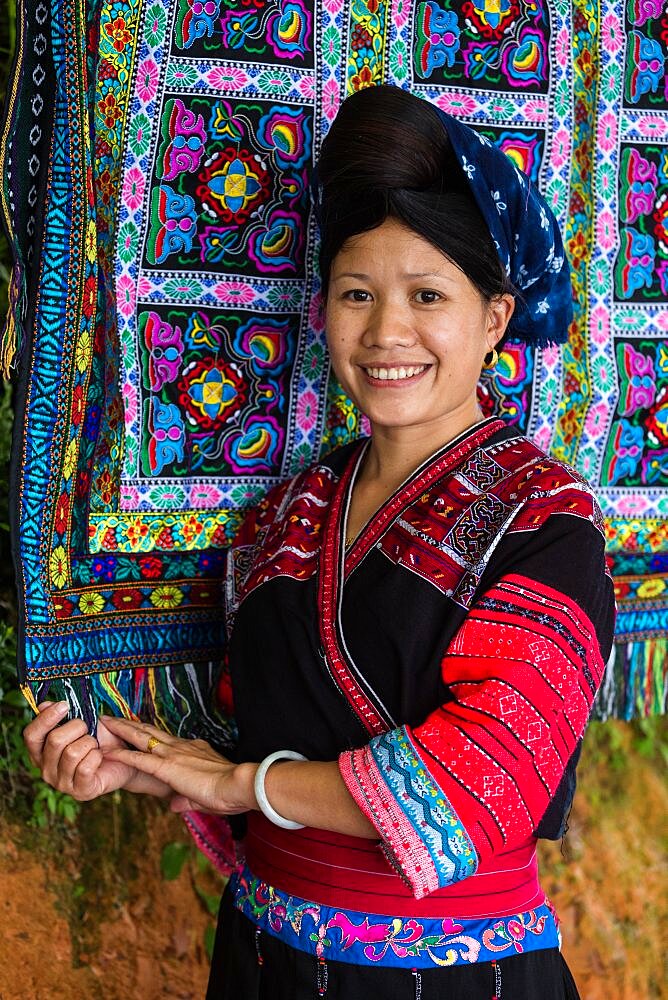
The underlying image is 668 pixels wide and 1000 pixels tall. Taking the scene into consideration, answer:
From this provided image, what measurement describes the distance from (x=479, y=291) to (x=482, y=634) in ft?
1.57

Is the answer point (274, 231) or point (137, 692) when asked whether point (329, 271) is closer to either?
point (274, 231)

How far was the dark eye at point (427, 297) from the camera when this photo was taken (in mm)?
1422

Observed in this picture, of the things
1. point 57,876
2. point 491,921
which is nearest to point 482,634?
point 491,921

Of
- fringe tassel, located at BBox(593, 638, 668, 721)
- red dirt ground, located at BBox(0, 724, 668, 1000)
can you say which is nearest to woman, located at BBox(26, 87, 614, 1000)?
fringe tassel, located at BBox(593, 638, 668, 721)

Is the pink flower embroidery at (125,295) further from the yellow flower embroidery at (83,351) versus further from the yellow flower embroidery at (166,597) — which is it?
the yellow flower embroidery at (166,597)

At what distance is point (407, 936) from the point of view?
4.46 ft

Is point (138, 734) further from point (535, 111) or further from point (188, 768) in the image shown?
point (535, 111)

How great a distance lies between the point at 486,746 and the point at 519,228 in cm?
68

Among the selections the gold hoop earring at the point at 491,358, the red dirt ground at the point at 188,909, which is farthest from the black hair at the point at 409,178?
the red dirt ground at the point at 188,909

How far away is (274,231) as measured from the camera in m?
1.73

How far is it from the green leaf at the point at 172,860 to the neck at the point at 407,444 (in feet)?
3.81

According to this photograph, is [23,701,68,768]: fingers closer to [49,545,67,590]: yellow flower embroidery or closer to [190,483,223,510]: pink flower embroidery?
[49,545,67,590]: yellow flower embroidery

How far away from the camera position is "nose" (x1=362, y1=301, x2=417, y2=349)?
1.42 metres

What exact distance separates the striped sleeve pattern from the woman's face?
0.32m
